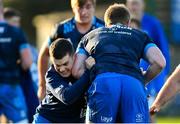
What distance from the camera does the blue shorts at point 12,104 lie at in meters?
12.8

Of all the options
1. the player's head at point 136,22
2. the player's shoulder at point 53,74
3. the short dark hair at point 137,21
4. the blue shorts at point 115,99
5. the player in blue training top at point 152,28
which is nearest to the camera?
the blue shorts at point 115,99

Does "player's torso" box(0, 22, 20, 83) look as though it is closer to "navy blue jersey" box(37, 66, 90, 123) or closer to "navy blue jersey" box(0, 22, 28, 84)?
"navy blue jersey" box(0, 22, 28, 84)

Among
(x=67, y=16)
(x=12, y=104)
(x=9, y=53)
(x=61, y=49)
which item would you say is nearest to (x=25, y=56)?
(x=9, y=53)

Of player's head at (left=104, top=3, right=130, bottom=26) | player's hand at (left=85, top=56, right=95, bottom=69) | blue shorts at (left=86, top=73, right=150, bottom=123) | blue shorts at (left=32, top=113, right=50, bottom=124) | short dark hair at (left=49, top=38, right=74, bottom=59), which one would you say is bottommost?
blue shorts at (left=32, top=113, right=50, bottom=124)

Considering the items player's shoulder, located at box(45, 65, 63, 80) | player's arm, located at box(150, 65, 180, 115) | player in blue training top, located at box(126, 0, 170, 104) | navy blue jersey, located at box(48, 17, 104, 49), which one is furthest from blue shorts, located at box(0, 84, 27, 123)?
player's arm, located at box(150, 65, 180, 115)

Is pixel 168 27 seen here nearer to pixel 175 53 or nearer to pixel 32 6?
pixel 175 53

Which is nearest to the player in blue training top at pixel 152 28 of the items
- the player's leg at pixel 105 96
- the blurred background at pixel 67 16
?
the player's leg at pixel 105 96

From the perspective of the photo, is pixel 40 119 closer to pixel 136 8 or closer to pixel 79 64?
pixel 79 64

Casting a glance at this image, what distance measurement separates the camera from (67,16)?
89.7ft

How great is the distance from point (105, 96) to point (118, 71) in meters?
0.28

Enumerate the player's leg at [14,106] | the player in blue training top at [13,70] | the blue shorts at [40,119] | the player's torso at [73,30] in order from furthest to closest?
1. the player's leg at [14,106]
2. the player in blue training top at [13,70]
3. the player's torso at [73,30]
4. the blue shorts at [40,119]

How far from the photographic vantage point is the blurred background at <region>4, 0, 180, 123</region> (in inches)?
956

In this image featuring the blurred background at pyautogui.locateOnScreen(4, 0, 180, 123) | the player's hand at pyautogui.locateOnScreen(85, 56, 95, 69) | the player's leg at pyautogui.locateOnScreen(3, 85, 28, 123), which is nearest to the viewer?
the player's hand at pyautogui.locateOnScreen(85, 56, 95, 69)

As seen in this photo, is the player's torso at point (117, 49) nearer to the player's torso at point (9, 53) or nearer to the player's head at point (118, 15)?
the player's head at point (118, 15)
